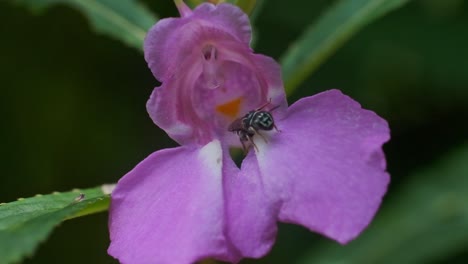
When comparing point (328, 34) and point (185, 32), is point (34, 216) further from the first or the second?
point (328, 34)

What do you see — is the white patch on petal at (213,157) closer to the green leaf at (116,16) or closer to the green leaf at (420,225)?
the green leaf at (116,16)

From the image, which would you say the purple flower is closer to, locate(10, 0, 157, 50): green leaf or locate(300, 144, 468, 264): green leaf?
locate(10, 0, 157, 50): green leaf

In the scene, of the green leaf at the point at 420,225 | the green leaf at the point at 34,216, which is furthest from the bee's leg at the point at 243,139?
the green leaf at the point at 420,225

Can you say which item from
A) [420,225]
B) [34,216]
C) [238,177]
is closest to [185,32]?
[238,177]

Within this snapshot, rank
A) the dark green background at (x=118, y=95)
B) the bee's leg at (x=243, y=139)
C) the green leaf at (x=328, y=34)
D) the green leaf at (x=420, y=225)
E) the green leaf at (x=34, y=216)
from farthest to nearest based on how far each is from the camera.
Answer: the dark green background at (x=118, y=95) < the green leaf at (x=420, y=225) < the green leaf at (x=328, y=34) < the bee's leg at (x=243, y=139) < the green leaf at (x=34, y=216)

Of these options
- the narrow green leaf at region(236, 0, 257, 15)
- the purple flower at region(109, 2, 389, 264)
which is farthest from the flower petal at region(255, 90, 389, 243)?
the narrow green leaf at region(236, 0, 257, 15)

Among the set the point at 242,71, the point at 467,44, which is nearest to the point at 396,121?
the point at 467,44
